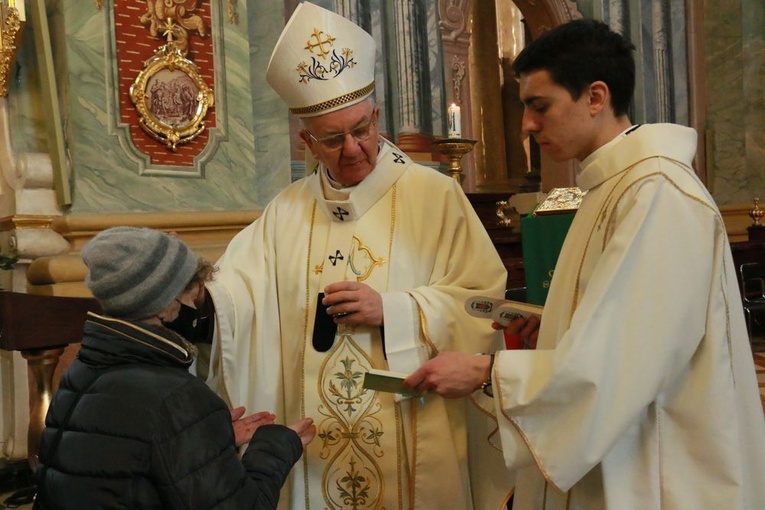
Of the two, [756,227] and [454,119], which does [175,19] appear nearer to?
[454,119]

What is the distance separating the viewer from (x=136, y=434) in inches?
59.1

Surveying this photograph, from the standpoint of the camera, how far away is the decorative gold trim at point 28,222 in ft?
13.0

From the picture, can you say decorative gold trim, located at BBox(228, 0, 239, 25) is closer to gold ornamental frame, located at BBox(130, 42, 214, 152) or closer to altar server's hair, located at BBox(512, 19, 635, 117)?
gold ornamental frame, located at BBox(130, 42, 214, 152)

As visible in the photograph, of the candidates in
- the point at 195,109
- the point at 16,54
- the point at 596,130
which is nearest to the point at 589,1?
the point at 195,109

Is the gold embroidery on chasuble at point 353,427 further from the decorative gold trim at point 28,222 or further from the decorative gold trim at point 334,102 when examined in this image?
the decorative gold trim at point 28,222

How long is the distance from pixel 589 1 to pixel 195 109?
6.31 metres

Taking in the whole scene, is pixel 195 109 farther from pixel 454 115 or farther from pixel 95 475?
pixel 95 475

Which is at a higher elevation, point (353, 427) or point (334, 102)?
point (334, 102)

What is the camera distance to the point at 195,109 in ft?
14.5

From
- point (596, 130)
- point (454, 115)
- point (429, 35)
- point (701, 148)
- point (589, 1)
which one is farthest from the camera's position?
point (701, 148)

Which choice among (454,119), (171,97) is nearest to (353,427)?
(171,97)

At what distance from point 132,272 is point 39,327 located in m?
1.57

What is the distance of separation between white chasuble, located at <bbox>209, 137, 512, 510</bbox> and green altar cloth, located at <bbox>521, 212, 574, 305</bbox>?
31 cm

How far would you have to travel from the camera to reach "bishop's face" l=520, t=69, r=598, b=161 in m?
1.78
